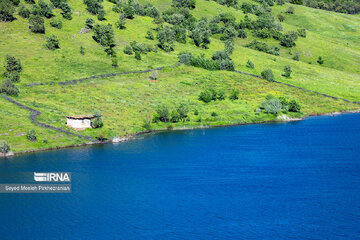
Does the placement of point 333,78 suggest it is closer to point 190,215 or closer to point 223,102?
point 223,102

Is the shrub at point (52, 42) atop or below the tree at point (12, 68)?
atop

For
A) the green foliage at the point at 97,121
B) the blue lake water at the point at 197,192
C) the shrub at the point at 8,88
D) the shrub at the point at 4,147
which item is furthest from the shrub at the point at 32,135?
the shrub at the point at 8,88

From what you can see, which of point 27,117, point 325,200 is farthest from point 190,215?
point 27,117

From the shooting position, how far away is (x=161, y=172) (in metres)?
81.2

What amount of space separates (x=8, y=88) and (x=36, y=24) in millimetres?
55669

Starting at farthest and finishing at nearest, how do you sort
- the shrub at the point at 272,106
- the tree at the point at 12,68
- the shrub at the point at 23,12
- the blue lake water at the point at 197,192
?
the shrub at the point at 23,12, the tree at the point at 12,68, the shrub at the point at 272,106, the blue lake water at the point at 197,192

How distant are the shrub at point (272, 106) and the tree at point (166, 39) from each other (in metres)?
65.4

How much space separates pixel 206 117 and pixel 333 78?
83597 mm

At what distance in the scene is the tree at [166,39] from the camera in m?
190

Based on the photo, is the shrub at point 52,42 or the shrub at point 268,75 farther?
the shrub at point 268,75

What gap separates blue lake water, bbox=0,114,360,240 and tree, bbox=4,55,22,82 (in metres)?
55.0

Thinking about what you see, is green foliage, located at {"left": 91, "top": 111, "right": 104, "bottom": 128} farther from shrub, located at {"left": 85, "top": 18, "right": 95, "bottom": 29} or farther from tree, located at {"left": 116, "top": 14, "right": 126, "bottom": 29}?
tree, located at {"left": 116, "top": 14, "right": 126, "bottom": 29}

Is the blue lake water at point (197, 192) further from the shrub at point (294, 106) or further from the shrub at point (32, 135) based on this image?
the shrub at point (294, 106)

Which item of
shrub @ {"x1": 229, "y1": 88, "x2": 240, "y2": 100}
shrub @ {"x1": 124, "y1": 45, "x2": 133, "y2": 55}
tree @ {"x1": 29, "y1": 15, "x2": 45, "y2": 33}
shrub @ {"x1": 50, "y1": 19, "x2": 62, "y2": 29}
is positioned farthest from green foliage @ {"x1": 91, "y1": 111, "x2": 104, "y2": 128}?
shrub @ {"x1": 50, "y1": 19, "x2": 62, "y2": 29}
